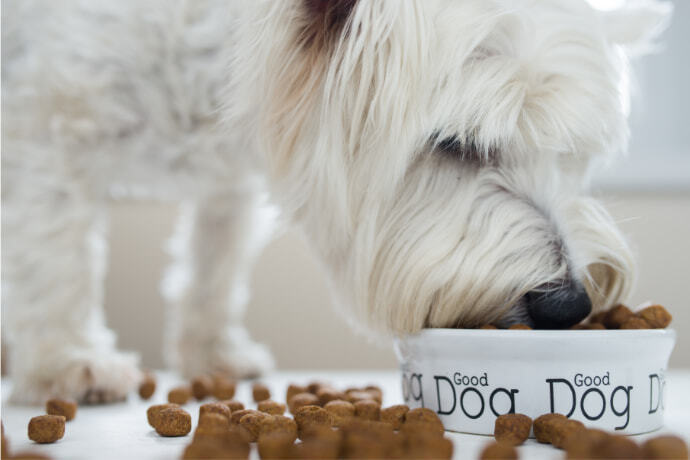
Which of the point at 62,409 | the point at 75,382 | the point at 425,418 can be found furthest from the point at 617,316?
the point at 75,382

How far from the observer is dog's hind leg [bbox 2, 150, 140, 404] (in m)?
1.26

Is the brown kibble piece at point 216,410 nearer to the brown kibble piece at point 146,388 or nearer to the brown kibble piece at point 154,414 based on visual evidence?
the brown kibble piece at point 154,414

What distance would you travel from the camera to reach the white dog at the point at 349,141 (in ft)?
3.06

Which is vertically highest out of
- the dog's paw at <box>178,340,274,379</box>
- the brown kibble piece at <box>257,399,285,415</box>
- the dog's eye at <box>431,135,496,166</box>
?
the dog's eye at <box>431,135,496,166</box>

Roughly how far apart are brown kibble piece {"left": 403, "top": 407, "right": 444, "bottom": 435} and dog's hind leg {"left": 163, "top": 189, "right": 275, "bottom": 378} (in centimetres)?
94

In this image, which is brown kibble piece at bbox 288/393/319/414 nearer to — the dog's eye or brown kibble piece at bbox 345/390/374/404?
brown kibble piece at bbox 345/390/374/404

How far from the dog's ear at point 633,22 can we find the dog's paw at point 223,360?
3.50 ft

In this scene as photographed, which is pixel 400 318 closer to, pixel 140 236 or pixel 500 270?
pixel 500 270

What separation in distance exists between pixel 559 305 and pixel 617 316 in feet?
0.43

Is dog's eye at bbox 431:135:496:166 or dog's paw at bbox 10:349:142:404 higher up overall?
dog's eye at bbox 431:135:496:166

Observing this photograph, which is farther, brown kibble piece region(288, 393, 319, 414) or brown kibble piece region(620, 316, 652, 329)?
brown kibble piece region(288, 393, 319, 414)

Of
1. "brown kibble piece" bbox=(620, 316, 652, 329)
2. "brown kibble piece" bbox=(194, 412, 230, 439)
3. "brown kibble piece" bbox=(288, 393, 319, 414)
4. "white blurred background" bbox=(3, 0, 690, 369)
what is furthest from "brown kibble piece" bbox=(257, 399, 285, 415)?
"white blurred background" bbox=(3, 0, 690, 369)

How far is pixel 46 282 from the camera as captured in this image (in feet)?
4.25

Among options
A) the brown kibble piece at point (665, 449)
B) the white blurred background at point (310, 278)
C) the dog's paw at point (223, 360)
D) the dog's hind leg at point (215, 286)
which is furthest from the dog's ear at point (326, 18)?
the white blurred background at point (310, 278)
